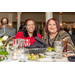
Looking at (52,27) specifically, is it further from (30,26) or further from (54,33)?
(30,26)

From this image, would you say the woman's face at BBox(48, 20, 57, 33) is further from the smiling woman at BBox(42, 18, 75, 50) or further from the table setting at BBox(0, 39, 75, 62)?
the table setting at BBox(0, 39, 75, 62)

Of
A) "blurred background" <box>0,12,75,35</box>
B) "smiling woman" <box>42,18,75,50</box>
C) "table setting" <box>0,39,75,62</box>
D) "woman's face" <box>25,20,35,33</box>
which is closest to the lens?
"table setting" <box>0,39,75,62</box>

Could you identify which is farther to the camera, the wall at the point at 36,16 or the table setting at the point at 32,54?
the wall at the point at 36,16

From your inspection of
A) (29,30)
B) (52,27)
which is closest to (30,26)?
(29,30)

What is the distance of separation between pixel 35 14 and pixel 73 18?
3.36m

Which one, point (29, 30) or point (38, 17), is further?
point (38, 17)

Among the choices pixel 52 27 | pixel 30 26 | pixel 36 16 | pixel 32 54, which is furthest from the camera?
pixel 36 16

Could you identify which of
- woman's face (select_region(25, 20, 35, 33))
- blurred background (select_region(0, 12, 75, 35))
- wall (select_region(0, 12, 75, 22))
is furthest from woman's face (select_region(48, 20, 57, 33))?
wall (select_region(0, 12, 75, 22))

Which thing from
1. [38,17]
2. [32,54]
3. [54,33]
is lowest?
[32,54]

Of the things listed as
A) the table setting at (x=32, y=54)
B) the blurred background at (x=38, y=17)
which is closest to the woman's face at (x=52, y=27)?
the table setting at (x=32, y=54)

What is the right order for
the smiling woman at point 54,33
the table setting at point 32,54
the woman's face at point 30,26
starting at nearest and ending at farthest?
1. the table setting at point 32,54
2. the smiling woman at point 54,33
3. the woman's face at point 30,26

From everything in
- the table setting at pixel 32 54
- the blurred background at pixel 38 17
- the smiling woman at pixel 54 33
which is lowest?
the table setting at pixel 32 54

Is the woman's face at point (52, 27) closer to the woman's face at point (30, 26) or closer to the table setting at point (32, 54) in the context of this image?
the woman's face at point (30, 26)

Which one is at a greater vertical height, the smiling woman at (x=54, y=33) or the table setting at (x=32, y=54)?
the smiling woman at (x=54, y=33)
